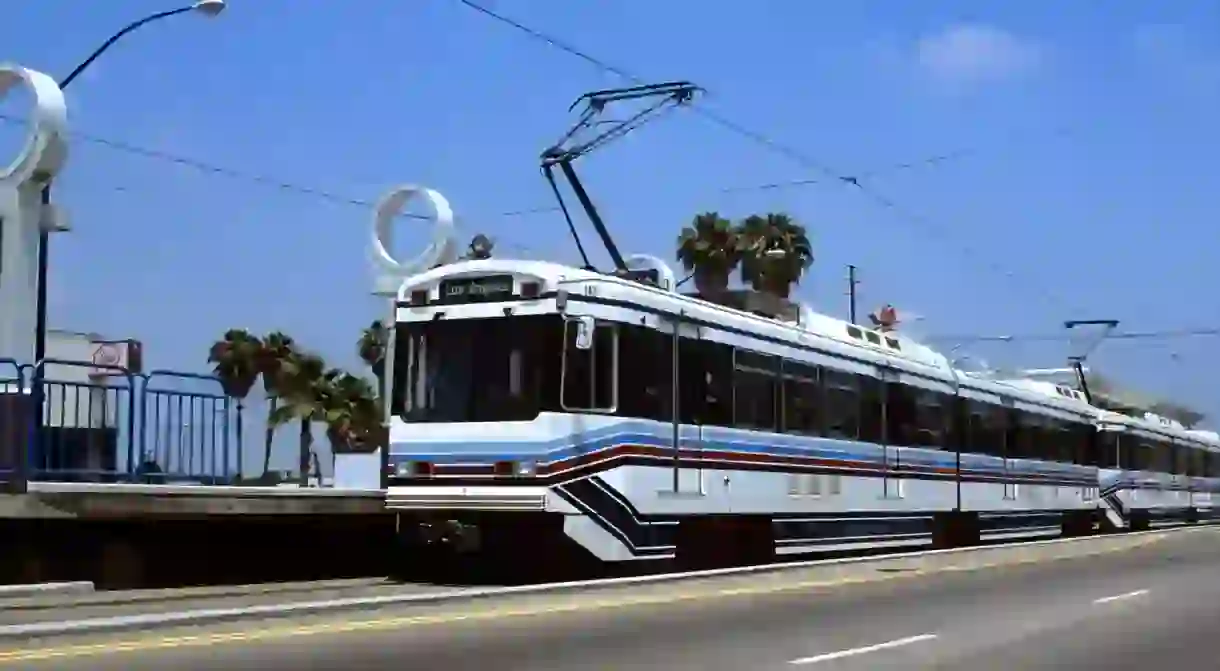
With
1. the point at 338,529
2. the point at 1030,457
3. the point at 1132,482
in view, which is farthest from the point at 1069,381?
the point at 338,529

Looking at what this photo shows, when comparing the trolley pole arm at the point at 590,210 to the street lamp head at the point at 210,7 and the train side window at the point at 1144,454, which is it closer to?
the street lamp head at the point at 210,7

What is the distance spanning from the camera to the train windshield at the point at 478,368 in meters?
17.3

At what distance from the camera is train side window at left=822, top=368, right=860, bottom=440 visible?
23047 millimetres

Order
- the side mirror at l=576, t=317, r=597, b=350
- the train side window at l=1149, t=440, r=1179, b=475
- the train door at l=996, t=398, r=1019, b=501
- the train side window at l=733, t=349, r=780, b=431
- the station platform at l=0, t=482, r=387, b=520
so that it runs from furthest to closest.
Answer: the train side window at l=1149, t=440, r=1179, b=475 → the train door at l=996, t=398, r=1019, b=501 → the train side window at l=733, t=349, r=780, b=431 → the side mirror at l=576, t=317, r=597, b=350 → the station platform at l=0, t=482, r=387, b=520

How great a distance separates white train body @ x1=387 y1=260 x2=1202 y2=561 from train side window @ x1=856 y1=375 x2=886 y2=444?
66 millimetres

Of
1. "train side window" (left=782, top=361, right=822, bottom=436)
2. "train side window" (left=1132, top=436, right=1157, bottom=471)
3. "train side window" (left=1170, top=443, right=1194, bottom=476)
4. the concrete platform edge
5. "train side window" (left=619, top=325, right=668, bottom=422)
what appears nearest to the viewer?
the concrete platform edge

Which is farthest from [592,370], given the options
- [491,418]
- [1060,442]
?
[1060,442]

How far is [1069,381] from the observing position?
161 ft

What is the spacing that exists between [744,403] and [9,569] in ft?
31.0

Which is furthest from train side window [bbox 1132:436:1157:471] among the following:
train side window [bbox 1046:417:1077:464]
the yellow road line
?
the yellow road line

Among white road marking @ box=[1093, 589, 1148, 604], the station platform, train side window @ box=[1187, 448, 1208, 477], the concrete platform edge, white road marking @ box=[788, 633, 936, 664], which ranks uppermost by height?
train side window @ box=[1187, 448, 1208, 477]

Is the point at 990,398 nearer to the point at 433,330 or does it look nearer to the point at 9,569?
the point at 433,330

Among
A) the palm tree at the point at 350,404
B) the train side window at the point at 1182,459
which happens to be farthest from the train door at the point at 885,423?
the palm tree at the point at 350,404

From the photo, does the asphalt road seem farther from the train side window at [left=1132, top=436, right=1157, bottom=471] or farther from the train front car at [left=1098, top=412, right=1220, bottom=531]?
the train side window at [left=1132, top=436, right=1157, bottom=471]
